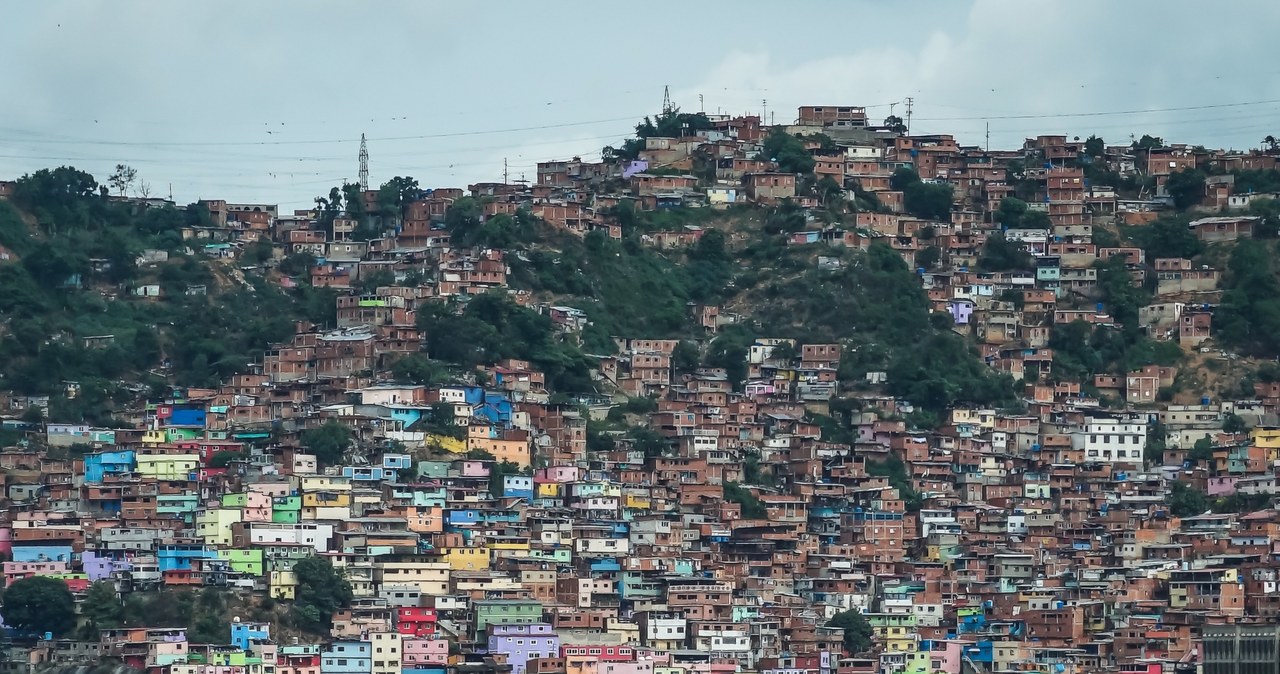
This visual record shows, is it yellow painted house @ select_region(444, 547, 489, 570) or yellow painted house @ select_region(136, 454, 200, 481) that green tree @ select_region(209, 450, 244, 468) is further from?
yellow painted house @ select_region(444, 547, 489, 570)

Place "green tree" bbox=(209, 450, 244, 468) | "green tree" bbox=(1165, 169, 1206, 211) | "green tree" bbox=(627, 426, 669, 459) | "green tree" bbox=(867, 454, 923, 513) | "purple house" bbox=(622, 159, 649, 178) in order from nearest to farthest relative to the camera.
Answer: "green tree" bbox=(209, 450, 244, 468) → "green tree" bbox=(867, 454, 923, 513) → "green tree" bbox=(627, 426, 669, 459) → "green tree" bbox=(1165, 169, 1206, 211) → "purple house" bbox=(622, 159, 649, 178)

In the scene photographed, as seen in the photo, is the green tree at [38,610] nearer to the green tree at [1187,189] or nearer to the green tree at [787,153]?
the green tree at [787,153]

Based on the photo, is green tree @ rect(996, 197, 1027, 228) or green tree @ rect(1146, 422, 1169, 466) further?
green tree @ rect(996, 197, 1027, 228)

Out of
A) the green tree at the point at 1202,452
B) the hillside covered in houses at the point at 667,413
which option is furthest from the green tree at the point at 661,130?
the green tree at the point at 1202,452

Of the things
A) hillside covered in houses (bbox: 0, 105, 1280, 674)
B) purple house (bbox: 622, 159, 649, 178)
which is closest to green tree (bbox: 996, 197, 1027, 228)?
hillside covered in houses (bbox: 0, 105, 1280, 674)

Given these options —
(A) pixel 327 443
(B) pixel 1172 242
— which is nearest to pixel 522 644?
(A) pixel 327 443

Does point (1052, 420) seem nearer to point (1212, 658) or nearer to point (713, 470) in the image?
point (713, 470)

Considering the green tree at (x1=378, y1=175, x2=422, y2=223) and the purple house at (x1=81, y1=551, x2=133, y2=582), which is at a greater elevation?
the green tree at (x1=378, y1=175, x2=422, y2=223)
